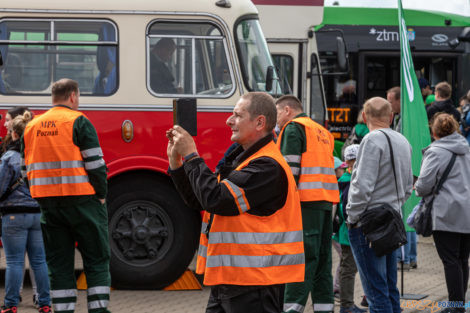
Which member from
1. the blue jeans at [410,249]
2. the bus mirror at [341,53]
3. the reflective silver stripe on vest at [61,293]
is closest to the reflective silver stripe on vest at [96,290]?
the reflective silver stripe on vest at [61,293]

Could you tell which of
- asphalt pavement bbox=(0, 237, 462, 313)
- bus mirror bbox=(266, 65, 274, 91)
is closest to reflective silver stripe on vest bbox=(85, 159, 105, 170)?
asphalt pavement bbox=(0, 237, 462, 313)

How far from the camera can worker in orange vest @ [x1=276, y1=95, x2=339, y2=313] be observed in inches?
239

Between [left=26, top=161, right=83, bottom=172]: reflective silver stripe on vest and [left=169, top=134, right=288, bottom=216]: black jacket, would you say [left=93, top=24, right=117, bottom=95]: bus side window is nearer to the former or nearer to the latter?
[left=26, top=161, right=83, bottom=172]: reflective silver stripe on vest

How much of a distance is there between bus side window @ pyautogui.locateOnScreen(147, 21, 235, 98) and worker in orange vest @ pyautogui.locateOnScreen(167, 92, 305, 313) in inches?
179

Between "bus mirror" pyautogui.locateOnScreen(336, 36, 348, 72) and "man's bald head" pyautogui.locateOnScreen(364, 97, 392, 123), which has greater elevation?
"bus mirror" pyautogui.locateOnScreen(336, 36, 348, 72)

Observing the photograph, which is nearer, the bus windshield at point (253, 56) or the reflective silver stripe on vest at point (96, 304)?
the reflective silver stripe on vest at point (96, 304)

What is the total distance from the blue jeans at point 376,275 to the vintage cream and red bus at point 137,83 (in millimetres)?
2700

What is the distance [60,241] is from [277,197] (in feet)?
8.87

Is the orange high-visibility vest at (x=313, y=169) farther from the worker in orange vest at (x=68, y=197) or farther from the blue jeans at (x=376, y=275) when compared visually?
the worker in orange vest at (x=68, y=197)

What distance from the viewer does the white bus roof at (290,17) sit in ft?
43.8

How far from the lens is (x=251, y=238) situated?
3.85 metres

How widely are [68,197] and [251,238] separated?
2.60 metres

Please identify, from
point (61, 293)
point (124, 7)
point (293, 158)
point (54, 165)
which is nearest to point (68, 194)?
point (54, 165)

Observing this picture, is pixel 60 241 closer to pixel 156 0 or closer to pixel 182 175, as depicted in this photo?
pixel 182 175
